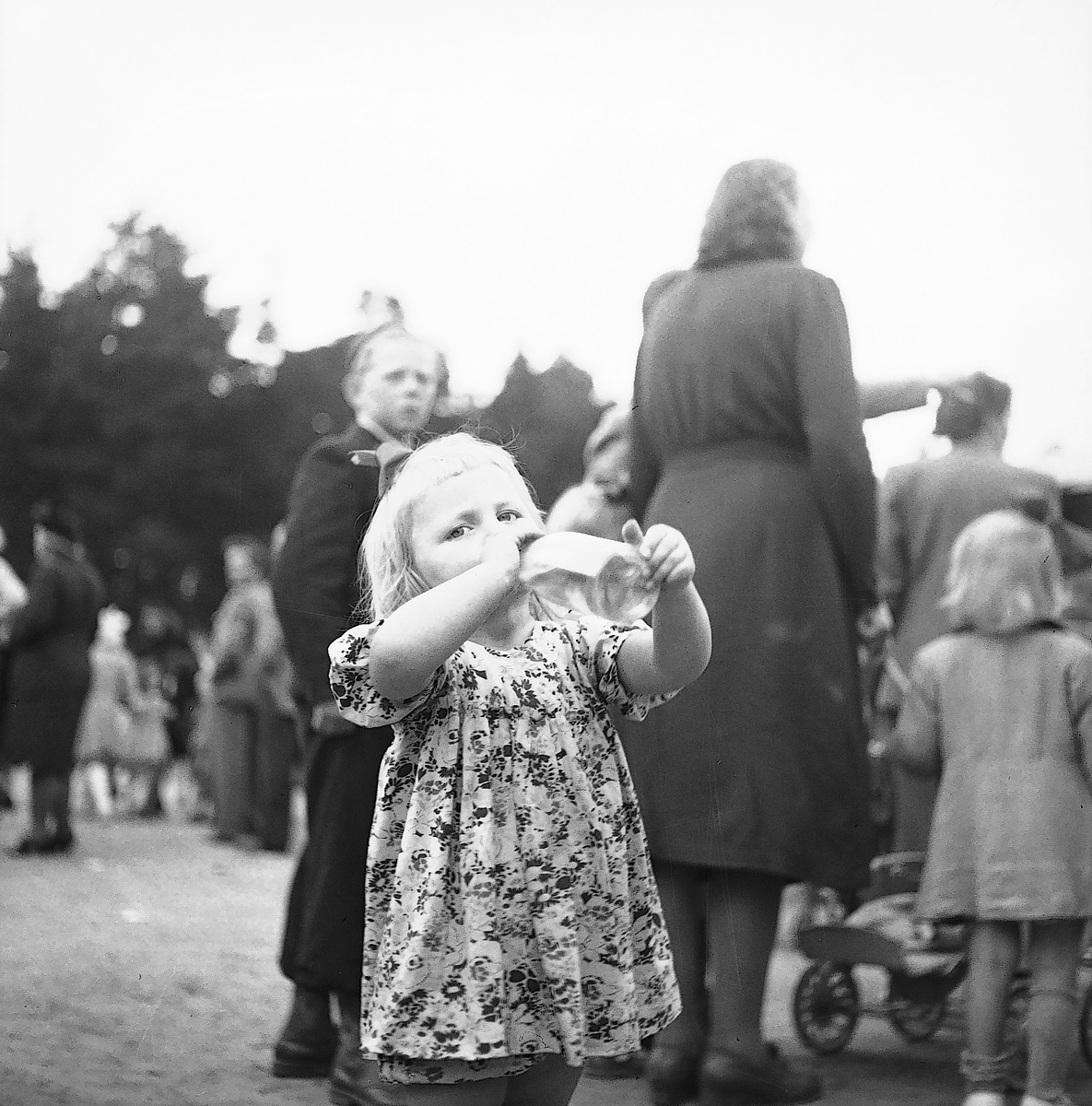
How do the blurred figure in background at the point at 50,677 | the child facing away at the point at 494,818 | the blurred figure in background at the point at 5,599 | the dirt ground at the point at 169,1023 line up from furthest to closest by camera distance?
1. the blurred figure in background at the point at 5,599
2. the blurred figure in background at the point at 50,677
3. the dirt ground at the point at 169,1023
4. the child facing away at the point at 494,818

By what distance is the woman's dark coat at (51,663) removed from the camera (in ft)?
22.7

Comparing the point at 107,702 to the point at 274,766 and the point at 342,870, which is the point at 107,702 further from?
the point at 342,870

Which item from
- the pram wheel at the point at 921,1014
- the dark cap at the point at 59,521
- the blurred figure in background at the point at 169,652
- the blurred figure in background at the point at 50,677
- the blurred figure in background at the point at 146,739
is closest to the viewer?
the pram wheel at the point at 921,1014

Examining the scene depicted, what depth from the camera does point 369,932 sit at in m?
2.09

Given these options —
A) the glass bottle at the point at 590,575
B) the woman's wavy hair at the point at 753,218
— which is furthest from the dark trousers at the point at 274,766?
the glass bottle at the point at 590,575

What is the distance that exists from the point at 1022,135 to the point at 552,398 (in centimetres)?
105

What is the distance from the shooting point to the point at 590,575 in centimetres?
184

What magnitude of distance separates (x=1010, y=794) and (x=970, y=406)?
44.5 inches

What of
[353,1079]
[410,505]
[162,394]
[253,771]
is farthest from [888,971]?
[253,771]

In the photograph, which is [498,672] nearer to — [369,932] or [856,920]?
[369,932]

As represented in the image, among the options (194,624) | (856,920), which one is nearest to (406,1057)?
(856,920)

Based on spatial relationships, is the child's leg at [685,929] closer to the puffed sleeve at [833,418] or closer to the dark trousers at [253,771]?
the puffed sleeve at [833,418]

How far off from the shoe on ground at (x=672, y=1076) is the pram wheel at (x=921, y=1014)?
654mm

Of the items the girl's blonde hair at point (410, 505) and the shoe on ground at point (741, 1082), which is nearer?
the girl's blonde hair at point (410, 505)
